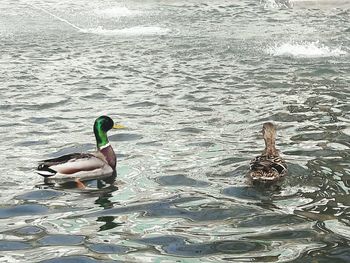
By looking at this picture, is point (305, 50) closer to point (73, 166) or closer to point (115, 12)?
point (73, 166)

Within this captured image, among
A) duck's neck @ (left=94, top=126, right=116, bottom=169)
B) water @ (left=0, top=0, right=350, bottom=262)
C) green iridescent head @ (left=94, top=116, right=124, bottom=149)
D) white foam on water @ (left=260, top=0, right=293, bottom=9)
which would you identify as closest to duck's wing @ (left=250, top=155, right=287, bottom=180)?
water @ (left=0, top=0, right=350, bottom=262)

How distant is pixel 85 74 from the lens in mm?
20703

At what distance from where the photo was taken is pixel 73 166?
10883 mm

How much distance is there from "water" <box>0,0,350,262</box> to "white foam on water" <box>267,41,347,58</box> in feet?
0.29

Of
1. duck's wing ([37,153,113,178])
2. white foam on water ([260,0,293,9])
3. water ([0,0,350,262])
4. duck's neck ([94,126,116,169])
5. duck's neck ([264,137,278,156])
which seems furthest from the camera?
white foam on water ([260,0,293,9])

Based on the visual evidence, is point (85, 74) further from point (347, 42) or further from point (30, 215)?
point (30, 215)

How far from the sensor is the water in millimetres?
8461

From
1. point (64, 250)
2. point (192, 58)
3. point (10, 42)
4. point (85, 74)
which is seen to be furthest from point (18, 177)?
point (10, 42)

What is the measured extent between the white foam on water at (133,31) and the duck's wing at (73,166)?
1697cm

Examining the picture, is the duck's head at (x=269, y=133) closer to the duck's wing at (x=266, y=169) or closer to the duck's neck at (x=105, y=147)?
the duck's wing at (x=266, y=169)

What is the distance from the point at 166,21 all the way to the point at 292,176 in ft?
72.5

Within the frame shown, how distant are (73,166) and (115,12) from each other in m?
26.5

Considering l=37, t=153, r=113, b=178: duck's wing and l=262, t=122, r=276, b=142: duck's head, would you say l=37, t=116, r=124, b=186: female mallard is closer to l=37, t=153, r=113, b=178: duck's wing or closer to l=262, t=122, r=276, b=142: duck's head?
l=37, t=153, r=113, b=178: duck's wing

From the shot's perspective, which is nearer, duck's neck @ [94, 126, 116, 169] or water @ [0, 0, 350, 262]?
water @ [0, 0, 350, 262]
